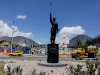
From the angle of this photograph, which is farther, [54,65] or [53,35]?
[53,35]

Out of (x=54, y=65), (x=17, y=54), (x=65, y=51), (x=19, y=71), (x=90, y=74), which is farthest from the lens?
(x=65, y=51)

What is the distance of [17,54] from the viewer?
150 feet

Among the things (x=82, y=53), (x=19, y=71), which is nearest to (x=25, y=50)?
(x=82, y=53)

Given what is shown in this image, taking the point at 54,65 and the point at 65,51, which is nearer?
the point at 54,65

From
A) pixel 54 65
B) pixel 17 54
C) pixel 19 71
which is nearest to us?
pixel 19 71

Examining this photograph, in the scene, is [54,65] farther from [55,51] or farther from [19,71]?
[19,71]

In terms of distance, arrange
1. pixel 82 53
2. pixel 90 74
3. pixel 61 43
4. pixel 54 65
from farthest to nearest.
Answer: pixel 61 43 → pixel 82 53 → pixel 54 65 → pixel 90 74

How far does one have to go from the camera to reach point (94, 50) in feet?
135

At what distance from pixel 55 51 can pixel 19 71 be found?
11869 millimetres

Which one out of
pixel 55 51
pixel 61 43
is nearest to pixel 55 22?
pixel 55 51

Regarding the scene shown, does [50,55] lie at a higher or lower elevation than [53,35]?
lower

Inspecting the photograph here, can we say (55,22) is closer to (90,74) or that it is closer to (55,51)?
(55,51)

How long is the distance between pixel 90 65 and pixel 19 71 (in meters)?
2.38

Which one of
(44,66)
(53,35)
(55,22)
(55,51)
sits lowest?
(44,66)
